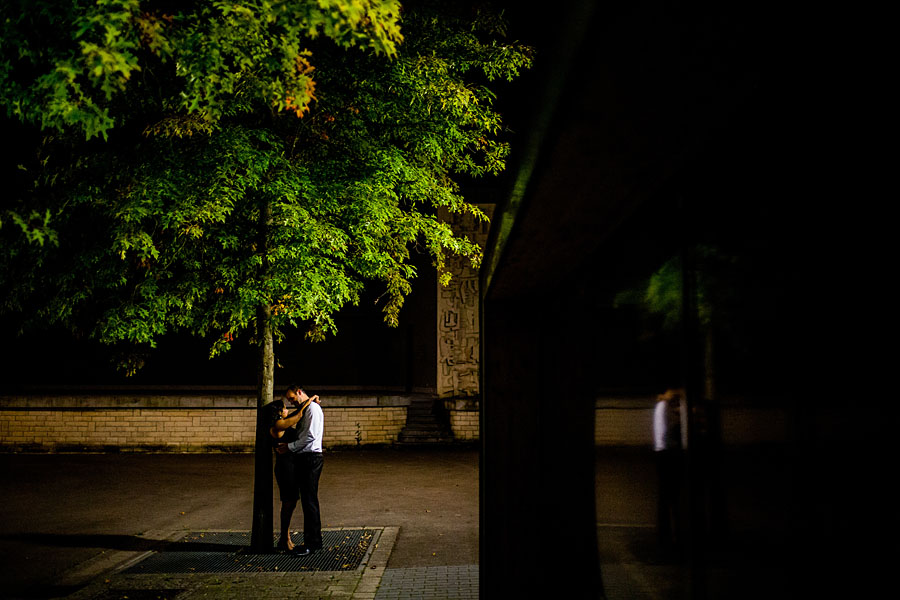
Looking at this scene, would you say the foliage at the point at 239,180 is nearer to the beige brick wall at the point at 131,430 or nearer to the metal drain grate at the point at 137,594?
the metal drain grate at the point at 137,594

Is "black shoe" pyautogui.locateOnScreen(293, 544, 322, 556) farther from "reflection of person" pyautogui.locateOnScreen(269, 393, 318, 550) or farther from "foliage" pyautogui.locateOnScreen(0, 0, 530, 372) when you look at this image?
"foliage" pyautogui.locateOnScreen(0, 0, 530, 372)

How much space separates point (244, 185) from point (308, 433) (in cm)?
277

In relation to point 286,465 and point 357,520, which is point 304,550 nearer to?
point 286,465

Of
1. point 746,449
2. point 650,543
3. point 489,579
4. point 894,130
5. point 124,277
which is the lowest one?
point 489,579

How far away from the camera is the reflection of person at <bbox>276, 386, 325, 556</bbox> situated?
725cm

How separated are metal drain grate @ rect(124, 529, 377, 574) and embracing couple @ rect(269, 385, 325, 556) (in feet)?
0.85

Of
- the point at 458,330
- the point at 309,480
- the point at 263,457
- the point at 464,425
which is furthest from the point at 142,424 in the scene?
the point at 309,480

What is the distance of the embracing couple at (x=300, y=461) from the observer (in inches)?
286

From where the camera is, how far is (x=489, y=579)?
3.86 meters

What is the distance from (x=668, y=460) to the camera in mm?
2199

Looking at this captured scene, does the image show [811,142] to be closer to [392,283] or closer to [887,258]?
[887,258]

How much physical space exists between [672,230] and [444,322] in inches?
653

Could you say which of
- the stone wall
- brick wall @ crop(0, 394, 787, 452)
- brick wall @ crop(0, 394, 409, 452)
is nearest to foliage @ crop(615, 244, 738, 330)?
brick wall @ crop(0, 394, 787, 452)

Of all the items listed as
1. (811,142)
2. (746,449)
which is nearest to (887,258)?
(811,142)
